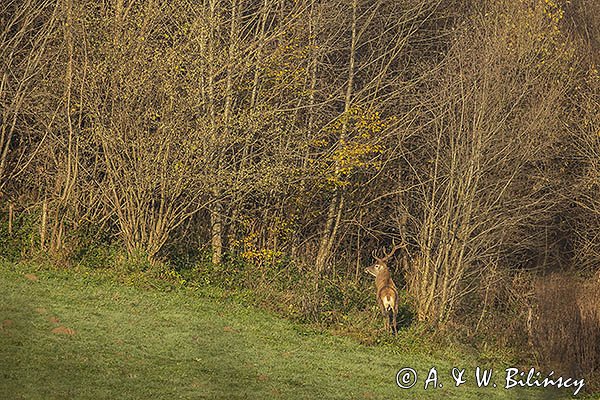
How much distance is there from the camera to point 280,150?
18562 millimetres

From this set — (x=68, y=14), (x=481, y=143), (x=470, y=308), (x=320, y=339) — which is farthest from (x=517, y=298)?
(x=68, y=14)

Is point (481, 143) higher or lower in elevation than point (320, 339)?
higher

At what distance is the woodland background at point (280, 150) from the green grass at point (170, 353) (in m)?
1.15

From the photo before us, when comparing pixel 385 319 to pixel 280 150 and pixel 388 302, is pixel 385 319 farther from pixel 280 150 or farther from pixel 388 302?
pixel 280 150

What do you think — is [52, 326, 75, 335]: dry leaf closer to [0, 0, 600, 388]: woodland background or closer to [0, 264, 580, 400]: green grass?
[0, 264, 580, 400]: green grass

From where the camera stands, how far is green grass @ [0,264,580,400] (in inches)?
465

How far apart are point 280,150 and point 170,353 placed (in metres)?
6.04

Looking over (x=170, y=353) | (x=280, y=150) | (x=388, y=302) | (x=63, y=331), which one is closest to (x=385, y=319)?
(x=388, y=302)

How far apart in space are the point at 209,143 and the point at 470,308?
5574 millimetres

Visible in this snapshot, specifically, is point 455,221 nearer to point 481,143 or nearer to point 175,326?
point 481,143

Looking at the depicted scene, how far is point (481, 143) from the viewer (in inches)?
696

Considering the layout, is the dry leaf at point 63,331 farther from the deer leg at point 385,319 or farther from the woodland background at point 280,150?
the deer leg at point 385,319

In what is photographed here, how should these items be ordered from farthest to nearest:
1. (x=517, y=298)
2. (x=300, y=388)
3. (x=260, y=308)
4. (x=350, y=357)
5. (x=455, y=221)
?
1. (x=517, y=298)
2. (x=455, y=221)
3. (x=260, y=308)
4. (x=350, y=357)
5. (x=300, y=388)

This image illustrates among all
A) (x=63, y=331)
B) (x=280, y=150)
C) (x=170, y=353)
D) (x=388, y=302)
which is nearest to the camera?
(x=170, y=353)
